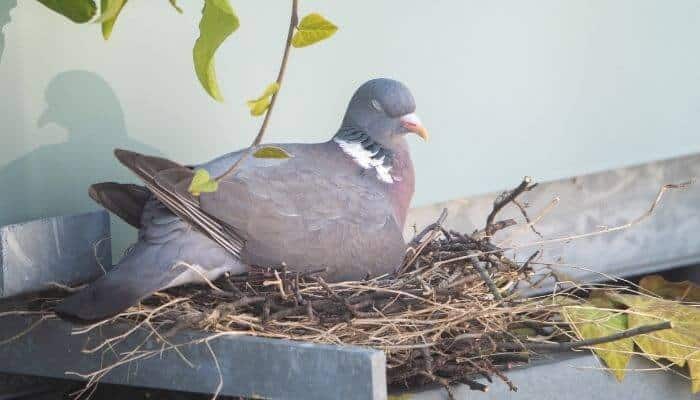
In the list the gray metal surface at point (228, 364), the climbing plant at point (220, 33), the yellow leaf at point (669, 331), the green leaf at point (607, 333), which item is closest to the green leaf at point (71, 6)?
the climbing plant at point (220, 33)

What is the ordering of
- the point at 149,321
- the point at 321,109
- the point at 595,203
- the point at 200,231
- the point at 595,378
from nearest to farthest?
1. the point at 149,321
2. the point at 200,231
3. the point at 595,378
4. the point at 321,109
5. the point at 595,203

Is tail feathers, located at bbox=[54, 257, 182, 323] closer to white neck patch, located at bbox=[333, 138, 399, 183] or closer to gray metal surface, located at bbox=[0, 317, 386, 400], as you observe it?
gray metal surface, located at bbox=[0, 317, 386, 400]

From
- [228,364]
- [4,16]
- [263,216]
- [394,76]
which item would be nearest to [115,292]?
[228,364]

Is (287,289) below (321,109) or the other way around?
below

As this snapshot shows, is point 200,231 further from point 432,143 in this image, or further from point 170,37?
point 432,143

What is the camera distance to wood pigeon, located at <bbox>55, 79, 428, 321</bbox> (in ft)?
7.16

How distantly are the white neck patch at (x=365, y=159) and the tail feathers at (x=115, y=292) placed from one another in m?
0.64

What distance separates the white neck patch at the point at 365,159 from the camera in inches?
106

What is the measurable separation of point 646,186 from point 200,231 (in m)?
1.89

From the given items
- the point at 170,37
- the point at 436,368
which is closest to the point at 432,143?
the point at 170,37

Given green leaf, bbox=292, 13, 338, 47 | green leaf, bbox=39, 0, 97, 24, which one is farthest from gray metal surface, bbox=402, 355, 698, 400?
green leaf, bbox=39, 0, 97, 24

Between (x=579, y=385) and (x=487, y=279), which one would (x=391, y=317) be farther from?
(x=579, y=385)

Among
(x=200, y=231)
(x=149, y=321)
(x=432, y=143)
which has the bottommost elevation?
(x=149, y=321)

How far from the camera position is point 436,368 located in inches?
91.1
